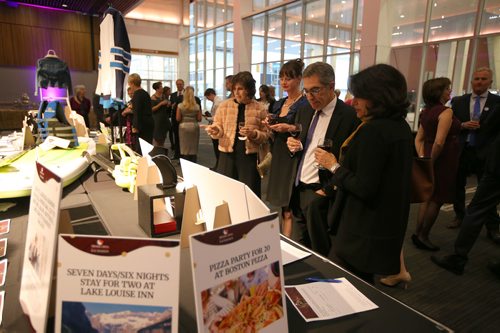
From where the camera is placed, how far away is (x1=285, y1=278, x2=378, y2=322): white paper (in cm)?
87

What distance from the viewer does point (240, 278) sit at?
2.22 feet

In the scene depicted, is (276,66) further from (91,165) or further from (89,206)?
(89,206)

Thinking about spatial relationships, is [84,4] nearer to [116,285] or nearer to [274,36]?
[274,36]

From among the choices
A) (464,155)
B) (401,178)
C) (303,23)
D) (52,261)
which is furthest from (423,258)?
(303,23)

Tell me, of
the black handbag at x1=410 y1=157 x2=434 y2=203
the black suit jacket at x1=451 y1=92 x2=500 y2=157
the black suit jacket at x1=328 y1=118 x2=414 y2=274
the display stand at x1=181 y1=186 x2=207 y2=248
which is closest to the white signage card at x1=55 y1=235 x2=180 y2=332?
the display stand at x1=181 y1=186 x2=207 y2=248

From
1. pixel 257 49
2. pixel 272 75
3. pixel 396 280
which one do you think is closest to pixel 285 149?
pixel 396 280

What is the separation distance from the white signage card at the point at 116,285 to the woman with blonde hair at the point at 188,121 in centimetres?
477

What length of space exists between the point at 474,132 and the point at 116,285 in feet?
12.4

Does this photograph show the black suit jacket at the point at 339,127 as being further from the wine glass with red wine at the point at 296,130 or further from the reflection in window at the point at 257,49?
the reflection in window at the point at 257,49

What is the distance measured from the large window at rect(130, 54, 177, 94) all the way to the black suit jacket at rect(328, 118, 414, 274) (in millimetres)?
15557

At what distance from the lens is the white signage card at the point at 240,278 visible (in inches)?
24.6

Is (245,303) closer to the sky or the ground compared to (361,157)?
closer to the ground

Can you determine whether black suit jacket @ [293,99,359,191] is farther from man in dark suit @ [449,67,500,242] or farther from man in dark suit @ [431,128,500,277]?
man in dark suit @ [449,67,500,242]

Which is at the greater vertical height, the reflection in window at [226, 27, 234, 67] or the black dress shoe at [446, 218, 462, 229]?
the reflection in window at [226, 27, 234, 67]
